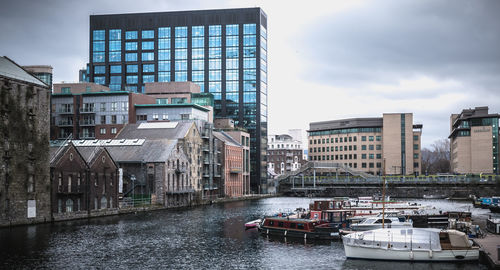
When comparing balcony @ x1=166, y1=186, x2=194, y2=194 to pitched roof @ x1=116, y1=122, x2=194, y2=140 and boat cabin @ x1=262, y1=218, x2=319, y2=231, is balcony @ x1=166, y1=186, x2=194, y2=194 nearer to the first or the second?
pitched roof @ x1=116, y1=122, x2=194, y2=140

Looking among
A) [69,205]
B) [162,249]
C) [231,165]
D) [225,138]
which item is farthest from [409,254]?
[225,138]

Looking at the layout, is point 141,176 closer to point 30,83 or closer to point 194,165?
point 194,165

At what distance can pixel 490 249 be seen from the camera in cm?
5003

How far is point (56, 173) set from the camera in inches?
3381

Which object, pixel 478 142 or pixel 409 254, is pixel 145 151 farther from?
pixel 478 142

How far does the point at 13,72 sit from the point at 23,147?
34.5 ft

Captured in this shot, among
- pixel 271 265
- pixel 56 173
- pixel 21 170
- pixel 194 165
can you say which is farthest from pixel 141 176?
pixel 271 265

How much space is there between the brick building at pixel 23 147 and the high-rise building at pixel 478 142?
152171 mm

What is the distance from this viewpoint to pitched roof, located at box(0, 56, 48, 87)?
253 ft

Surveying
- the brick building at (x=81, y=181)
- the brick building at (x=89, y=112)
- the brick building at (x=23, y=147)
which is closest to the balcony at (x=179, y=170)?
the brick building at (x=81, y=181)

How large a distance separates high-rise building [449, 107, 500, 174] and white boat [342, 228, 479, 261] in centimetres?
15062

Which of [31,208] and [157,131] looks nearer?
[31,208]

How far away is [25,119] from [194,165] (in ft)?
202

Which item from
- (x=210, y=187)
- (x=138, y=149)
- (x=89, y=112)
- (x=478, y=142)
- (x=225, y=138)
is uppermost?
(x=89, y=112)
